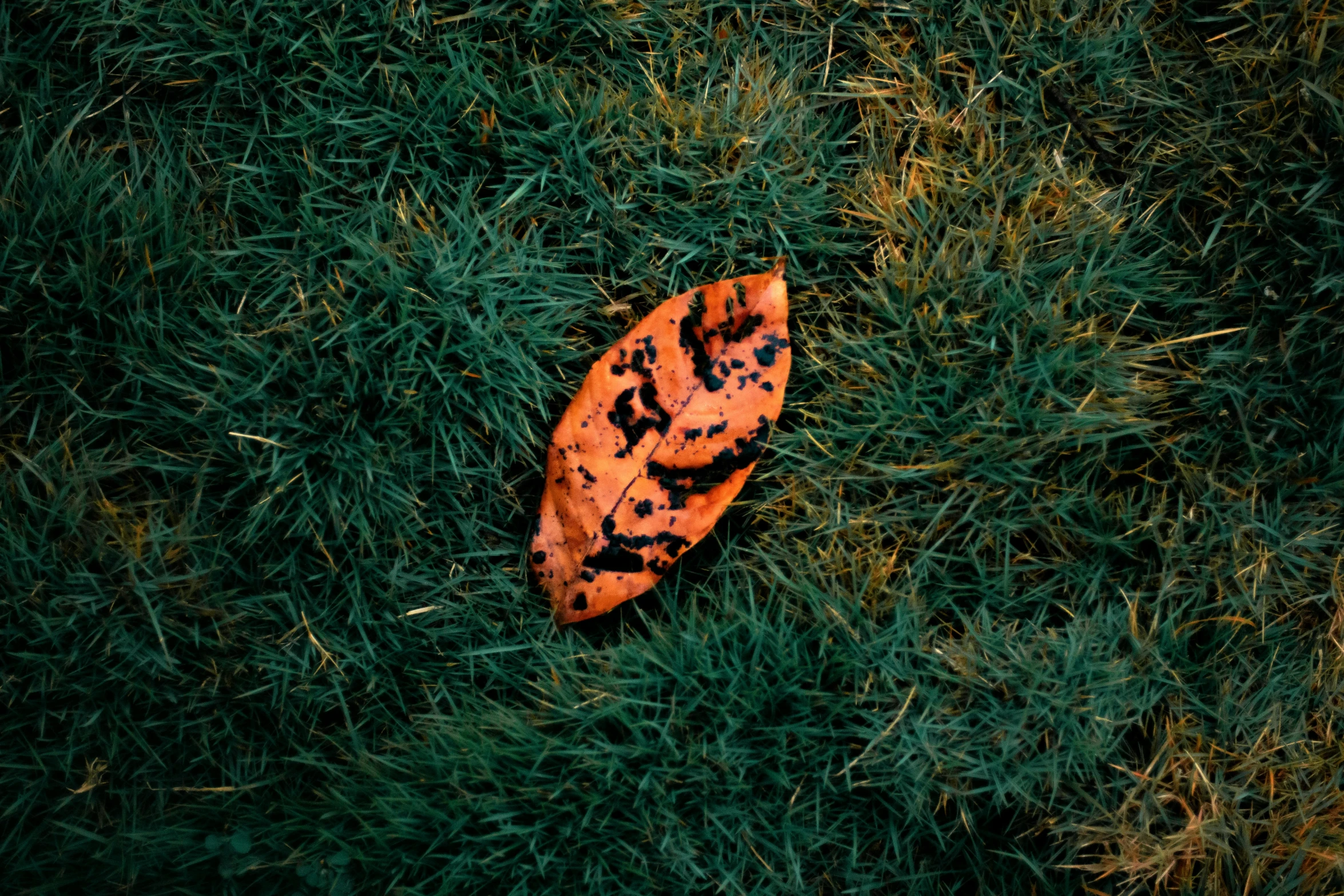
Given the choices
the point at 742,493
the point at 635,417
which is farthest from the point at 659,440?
the point at 742,493

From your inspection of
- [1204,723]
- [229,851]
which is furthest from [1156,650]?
[229,851]

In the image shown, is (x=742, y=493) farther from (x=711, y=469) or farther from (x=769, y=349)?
(x=769, y=349)

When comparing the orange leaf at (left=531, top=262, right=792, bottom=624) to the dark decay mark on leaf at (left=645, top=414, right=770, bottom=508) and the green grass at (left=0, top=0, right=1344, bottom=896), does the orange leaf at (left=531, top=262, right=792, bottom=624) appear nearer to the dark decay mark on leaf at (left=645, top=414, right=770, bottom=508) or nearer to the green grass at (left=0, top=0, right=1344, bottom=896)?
the dark decay mark on leaf at (left=645, top=414, right=770, bottom=508)

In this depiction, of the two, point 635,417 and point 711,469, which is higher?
point 635,417

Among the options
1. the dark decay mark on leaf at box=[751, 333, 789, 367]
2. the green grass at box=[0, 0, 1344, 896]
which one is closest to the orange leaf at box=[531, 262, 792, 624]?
the dark decay mark on leaf at box=[751, 333, 789, 367]

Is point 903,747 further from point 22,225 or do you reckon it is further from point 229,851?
point 22,225
